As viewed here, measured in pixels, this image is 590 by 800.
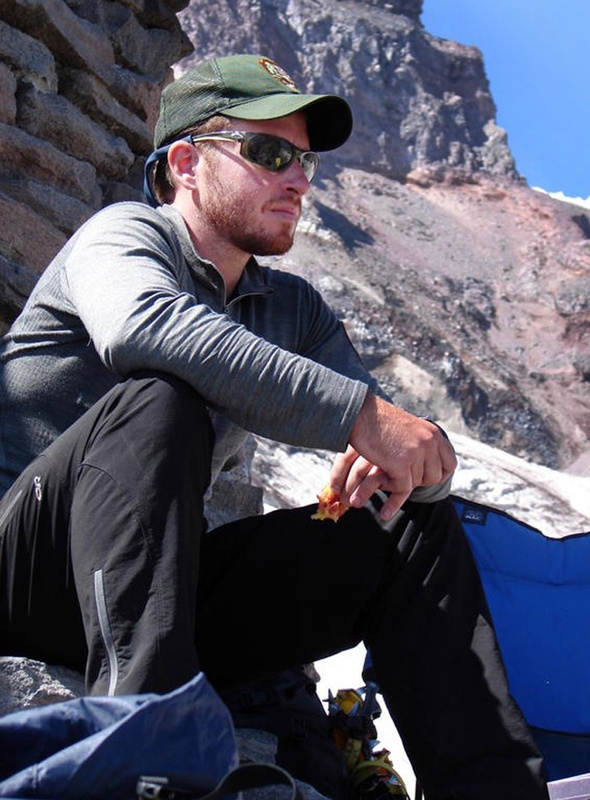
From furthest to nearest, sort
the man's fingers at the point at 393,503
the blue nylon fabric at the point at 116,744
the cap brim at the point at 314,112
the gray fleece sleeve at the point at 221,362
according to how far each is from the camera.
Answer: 1. the cap brim at the point at 314,112
2. the man's fingers at the point at 393,503
3. the gray fleece sleeve at the point at 221,362
4. the blue nylon fabric at the point at 116,744

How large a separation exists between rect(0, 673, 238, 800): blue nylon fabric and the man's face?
1.16m

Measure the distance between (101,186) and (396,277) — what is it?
722 inches

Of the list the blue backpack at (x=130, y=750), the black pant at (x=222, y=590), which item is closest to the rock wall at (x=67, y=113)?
the black pant at (x=222, y=590)

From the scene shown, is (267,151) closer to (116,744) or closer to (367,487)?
(367,487)

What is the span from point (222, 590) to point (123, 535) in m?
0.39

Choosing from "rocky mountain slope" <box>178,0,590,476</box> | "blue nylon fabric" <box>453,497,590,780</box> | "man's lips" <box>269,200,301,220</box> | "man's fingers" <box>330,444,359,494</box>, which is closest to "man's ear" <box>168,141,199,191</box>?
"man's lips" <box>269,200,301,220</box>

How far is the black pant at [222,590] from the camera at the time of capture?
1.39m

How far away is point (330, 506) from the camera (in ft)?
5.69

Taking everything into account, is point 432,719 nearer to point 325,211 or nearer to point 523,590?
point 523,590

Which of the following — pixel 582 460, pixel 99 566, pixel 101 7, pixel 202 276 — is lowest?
pixel 582 460

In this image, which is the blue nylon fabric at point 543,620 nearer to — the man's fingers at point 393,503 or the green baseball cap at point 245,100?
the man's fingers at point 393,503

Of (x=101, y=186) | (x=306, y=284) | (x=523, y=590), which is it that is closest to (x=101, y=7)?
(x=101, y=186)

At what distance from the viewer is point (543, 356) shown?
23062mm

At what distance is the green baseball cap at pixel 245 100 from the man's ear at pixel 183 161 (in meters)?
0.06
